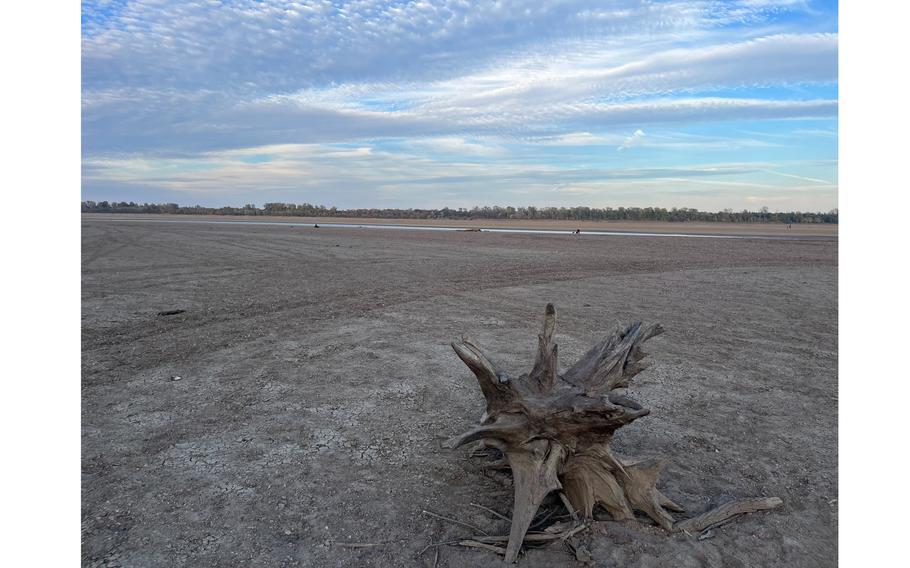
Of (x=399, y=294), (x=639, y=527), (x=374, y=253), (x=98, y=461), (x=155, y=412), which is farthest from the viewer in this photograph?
(x=374, y=253)

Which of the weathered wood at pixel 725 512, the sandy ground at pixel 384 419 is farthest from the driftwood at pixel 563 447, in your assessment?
the sandy ground at pixel 384 419

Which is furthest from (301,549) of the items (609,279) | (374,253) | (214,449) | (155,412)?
(374,253)

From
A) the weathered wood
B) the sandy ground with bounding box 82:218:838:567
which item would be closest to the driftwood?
the weathered wood

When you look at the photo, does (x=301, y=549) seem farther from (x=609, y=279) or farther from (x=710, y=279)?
(x=710, y=279)

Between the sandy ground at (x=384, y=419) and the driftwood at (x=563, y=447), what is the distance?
0.15 meters

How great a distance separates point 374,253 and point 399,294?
10.4m

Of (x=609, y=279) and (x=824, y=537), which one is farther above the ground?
(x=609, y=279)

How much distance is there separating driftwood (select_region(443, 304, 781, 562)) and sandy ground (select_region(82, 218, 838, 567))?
15 centimetres

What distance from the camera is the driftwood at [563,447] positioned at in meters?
3.74

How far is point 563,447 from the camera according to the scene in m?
3.91

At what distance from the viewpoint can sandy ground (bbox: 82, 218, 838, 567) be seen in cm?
370

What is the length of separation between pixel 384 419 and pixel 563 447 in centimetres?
227

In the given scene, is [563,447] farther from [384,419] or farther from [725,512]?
[384,419]

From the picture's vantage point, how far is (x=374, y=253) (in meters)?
23.0
